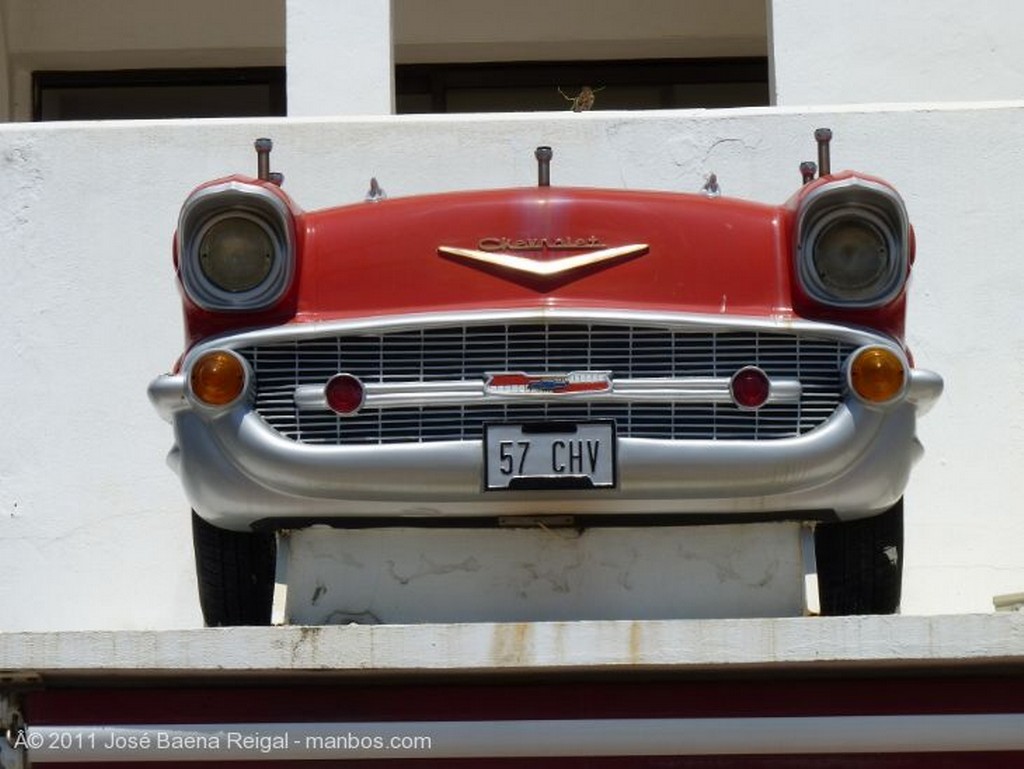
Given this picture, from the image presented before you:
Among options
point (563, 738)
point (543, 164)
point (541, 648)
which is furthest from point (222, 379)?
point (563, 738)

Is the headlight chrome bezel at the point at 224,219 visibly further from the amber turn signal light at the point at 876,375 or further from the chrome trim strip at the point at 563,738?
the amber turn signal light at the point at 876,375

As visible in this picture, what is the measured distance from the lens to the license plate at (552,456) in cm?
509

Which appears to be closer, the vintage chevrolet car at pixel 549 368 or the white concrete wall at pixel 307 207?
the vintage chevrolet car at pixel 549 368

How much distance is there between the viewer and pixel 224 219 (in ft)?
17.5

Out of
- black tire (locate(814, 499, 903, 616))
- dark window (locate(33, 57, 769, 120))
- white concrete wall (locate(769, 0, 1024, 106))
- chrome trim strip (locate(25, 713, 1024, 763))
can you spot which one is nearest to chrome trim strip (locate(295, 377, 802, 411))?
black tire (locate(814, 499, 903, 616))

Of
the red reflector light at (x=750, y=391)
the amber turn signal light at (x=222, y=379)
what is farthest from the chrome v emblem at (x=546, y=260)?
the amber turn signal light at (x=222, y=379)

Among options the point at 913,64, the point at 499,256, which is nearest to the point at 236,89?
→ the point at 913,64

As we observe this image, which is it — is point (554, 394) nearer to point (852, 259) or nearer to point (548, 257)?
point (548, 257)

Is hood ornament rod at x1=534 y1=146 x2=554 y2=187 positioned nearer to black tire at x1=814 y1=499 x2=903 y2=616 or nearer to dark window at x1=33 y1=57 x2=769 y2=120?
black tire at x1=814 y1=499 x2=903 y2=616

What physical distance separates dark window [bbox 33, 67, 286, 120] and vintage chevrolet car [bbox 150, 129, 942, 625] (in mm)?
5251

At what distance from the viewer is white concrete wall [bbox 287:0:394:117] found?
772cm

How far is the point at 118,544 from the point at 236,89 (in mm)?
4258

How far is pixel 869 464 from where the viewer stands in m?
5.21

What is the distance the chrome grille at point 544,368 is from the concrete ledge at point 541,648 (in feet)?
2.54
